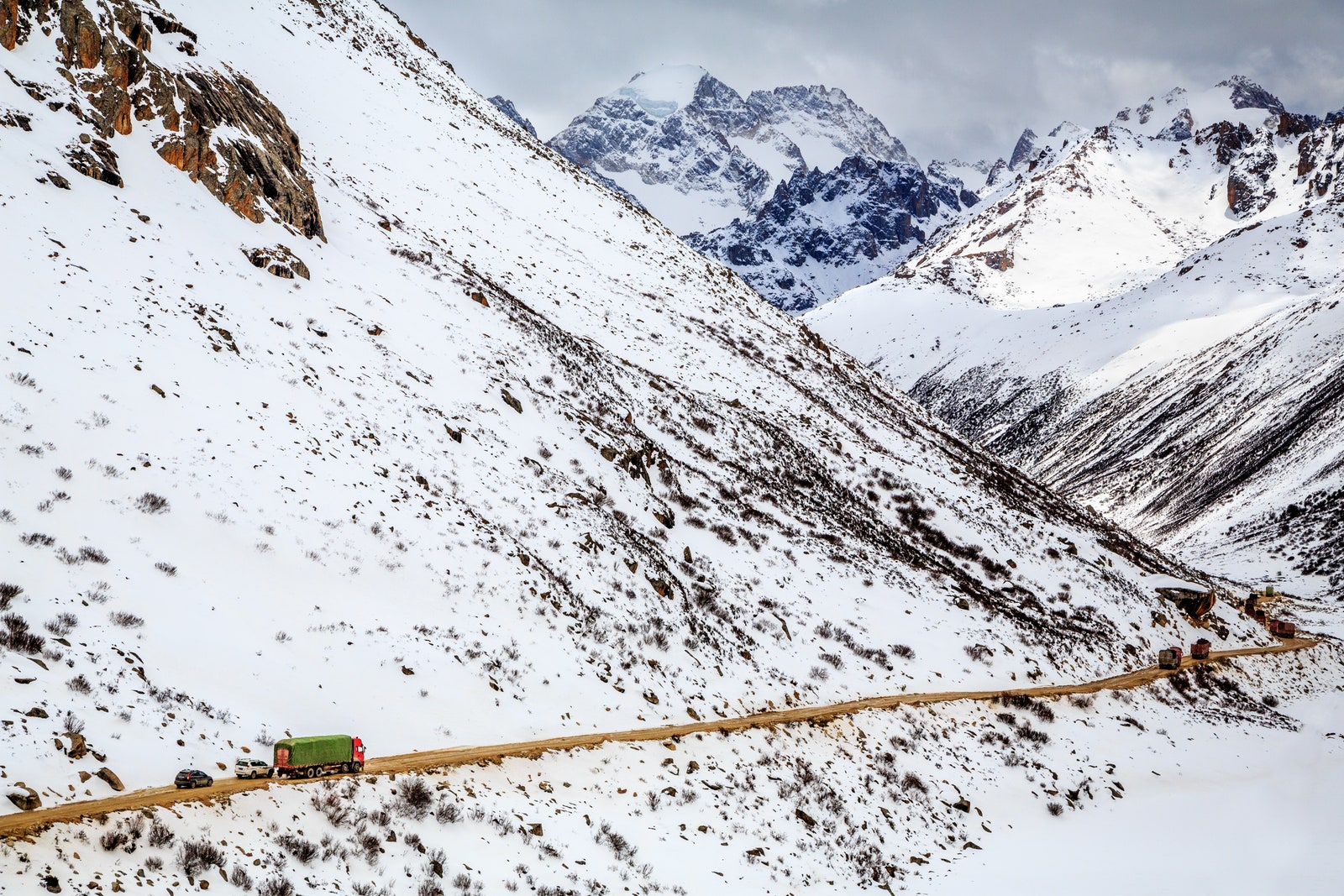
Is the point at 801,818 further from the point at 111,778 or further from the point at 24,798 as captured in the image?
the point at 24,798

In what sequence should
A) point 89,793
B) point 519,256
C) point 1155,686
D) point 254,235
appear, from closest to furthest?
point 89,793, point 254,235, point 1155,686, point 519,256

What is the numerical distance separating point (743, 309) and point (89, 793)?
5665cm

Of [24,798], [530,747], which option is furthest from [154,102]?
[530,747]

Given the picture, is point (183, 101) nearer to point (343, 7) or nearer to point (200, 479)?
point (200, 479)

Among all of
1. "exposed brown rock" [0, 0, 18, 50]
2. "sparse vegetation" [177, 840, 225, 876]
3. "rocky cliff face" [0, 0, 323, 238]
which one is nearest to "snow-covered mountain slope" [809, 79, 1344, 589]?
"rocky cliff face" [0, 0, 323, 238]

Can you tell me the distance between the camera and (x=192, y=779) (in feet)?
40.5

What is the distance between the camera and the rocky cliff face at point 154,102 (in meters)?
26.8

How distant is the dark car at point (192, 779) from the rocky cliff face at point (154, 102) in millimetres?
22375

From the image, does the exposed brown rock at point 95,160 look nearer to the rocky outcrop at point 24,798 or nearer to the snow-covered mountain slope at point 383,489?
the snow-covered mountain slope at point 383,489

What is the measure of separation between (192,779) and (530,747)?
22.7 ft

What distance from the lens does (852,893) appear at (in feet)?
54.9

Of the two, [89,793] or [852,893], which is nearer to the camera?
[89,793]

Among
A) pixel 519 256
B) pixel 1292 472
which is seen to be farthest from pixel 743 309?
pixel 1292 472

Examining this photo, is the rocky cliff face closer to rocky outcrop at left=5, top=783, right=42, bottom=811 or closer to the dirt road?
rocky outcrop at left=5, top=783, right=42, bottom=811
